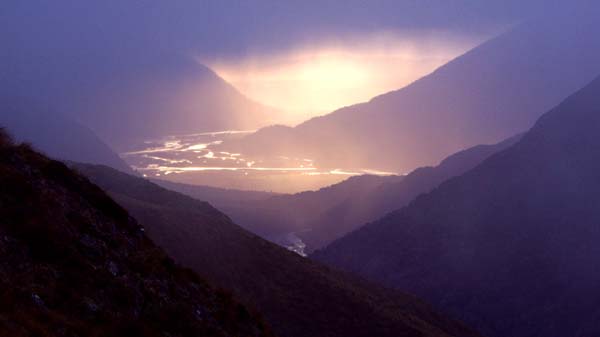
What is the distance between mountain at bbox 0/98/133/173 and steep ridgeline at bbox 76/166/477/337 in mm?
99216

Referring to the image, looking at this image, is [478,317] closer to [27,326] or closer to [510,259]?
[510,259]

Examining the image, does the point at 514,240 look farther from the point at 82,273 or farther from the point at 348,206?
the point at 82,273

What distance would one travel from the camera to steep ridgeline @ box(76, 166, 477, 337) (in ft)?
93.4

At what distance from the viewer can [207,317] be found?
12742 millimetres

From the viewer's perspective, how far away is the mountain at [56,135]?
136625 millimetres

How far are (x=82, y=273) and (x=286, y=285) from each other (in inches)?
845

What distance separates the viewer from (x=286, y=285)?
1235 inches

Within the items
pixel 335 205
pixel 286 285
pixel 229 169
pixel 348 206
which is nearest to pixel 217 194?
pixel 335 205

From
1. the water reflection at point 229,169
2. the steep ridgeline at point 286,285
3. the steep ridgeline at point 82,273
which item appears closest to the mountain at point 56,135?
the water reflection at point 229,169

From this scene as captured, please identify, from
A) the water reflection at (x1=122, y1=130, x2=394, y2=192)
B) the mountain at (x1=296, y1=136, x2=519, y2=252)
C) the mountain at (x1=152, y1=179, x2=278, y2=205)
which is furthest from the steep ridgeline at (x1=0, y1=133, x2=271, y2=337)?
the water reflection at (x1=122, y1=130, x2=394, y2=192)

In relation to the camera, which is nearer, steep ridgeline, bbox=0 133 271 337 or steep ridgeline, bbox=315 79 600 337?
steep ridgeline, bbox=0 133 271 337

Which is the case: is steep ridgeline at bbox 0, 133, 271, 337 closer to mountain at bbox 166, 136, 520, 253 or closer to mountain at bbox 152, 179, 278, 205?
mountain at bbox 166, 136, 520, 253

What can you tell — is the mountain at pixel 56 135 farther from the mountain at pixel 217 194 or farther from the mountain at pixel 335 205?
the mountain at pixel 335 205

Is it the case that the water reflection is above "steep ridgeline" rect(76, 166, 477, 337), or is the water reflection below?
above
